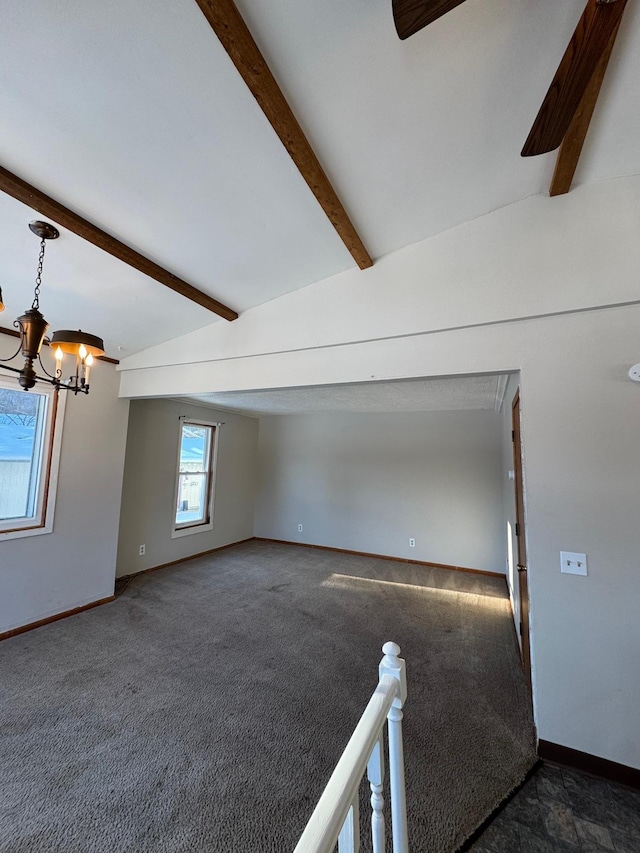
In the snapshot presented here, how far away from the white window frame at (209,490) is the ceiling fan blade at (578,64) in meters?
4.97

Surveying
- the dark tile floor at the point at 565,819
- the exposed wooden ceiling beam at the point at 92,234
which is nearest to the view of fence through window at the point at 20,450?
the exposed wooden ceiling beam at the point at 92,234

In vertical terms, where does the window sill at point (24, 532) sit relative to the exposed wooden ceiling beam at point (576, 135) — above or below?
below

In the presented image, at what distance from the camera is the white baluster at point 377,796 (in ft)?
2.97

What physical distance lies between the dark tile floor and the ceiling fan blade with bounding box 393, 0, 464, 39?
2808 mm

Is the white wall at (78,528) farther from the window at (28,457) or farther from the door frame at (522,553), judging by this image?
the door frame at (522,553)

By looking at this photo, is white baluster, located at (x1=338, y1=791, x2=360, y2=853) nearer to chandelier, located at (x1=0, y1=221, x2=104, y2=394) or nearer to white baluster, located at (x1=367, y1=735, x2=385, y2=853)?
white baluster, located at (x1=367, y1=735, x2=385, y2=853)

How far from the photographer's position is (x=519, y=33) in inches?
51.8

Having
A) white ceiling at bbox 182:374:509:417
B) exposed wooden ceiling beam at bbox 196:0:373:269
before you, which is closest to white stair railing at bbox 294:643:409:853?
exposed wooden ceiling beam at bbox 196:0:373:269

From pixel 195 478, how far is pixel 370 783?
16.6 feet

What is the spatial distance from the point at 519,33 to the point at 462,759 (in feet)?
10.8

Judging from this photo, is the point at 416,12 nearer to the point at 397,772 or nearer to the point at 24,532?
the point at 397,772

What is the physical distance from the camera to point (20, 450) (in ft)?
10.3

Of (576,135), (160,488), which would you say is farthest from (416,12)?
(160,488)

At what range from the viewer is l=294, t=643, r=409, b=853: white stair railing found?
628 millimetres
